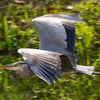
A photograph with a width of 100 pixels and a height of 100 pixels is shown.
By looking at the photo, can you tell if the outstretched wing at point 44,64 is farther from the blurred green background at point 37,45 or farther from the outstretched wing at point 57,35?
the blurred green background at point 37,45

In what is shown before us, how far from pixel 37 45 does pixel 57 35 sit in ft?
2.39

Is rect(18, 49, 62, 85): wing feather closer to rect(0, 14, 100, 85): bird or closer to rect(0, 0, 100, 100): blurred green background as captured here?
rect(0, 14, 100, 85): bird

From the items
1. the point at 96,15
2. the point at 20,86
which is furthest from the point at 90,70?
the point at 96,15

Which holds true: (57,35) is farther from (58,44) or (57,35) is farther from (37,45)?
(37,45)

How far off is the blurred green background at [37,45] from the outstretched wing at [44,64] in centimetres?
81

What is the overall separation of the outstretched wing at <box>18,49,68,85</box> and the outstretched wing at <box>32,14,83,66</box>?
64 cm

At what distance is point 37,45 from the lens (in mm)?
→ 4215

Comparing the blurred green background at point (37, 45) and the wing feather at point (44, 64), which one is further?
the blurred green background at point (37, 45)

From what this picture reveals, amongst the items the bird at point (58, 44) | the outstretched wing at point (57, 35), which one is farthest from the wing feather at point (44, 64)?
the outstretched wing at point (57, 35)

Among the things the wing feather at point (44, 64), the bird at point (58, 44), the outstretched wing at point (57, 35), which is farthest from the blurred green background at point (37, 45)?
the wing feather at point (44, 64)

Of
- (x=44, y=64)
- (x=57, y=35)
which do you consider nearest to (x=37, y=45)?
(x=57, y=35)

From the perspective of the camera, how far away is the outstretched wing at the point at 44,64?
2.68m

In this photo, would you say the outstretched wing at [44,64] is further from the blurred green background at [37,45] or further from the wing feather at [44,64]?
the blurred green background at [37,45]

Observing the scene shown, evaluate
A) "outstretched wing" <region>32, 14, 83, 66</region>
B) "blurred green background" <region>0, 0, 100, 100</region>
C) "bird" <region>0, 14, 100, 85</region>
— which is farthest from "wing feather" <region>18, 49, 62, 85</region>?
"blurred green background" <region>0, 0, 100, 100</region>
